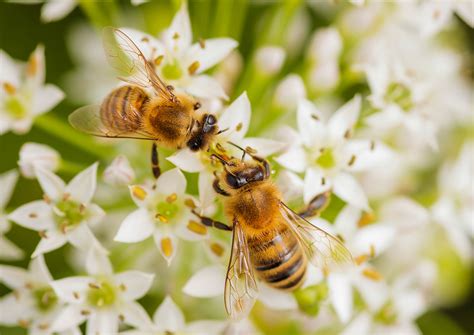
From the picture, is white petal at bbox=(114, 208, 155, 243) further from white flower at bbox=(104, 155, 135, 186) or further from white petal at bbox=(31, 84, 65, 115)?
white petal at bbox=(31, 84, 65, 115)

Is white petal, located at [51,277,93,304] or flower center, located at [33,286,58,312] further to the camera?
flower center, located at [33,286,58,312]

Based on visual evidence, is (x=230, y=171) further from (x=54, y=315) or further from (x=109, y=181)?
(x=54, y=315)

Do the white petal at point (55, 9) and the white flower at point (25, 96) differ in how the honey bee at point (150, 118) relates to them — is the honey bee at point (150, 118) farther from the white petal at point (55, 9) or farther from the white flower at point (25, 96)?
the white petal at point (55, 9)

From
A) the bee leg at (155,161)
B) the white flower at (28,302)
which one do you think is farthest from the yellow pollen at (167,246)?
the white flower at (28,302)

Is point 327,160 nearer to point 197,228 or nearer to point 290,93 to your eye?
point 290,93

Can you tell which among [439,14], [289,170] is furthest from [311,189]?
[439,14]

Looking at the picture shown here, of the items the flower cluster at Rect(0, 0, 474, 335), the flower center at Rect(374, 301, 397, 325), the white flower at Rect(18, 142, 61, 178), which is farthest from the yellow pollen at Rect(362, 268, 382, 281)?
the white flower at Rect(18, 142, 61, 178)
